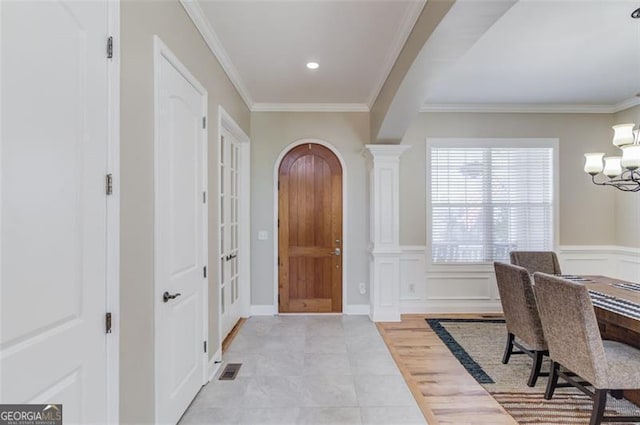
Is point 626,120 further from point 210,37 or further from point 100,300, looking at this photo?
point 100,300

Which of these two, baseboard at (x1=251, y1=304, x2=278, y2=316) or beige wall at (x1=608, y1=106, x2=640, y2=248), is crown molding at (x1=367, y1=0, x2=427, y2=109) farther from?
beige wall at (x1=608, y1=106, x2=640, y2=248)

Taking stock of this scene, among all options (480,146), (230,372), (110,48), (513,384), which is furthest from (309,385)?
(480,146)

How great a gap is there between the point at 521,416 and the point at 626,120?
4.44m

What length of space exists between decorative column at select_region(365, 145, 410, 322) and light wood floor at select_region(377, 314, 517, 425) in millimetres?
431

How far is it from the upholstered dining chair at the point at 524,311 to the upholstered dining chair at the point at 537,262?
0.94 m

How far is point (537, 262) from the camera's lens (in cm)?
368

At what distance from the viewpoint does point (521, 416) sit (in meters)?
2.28

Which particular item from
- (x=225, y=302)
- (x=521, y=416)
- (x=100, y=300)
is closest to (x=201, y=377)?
(x=225, y=302)

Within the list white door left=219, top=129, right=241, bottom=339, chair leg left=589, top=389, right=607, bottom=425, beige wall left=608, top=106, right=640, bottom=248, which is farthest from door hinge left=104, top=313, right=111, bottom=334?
beige wall left=608, top=106, right=640, bottom=248

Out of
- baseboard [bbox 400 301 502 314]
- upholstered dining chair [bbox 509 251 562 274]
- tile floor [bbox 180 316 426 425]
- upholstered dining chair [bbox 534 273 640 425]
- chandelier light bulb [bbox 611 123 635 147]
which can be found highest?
chandelier light bulb [bbox 611 123 635 147]

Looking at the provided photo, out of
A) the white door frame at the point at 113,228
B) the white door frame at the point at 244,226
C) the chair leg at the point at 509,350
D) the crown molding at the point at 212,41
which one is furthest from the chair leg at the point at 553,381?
the crown molding at the point at 212,41

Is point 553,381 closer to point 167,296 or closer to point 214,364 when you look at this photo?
point 214,364

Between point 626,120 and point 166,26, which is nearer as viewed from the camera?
point 166,26

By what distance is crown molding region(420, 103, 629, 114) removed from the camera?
463 cm
